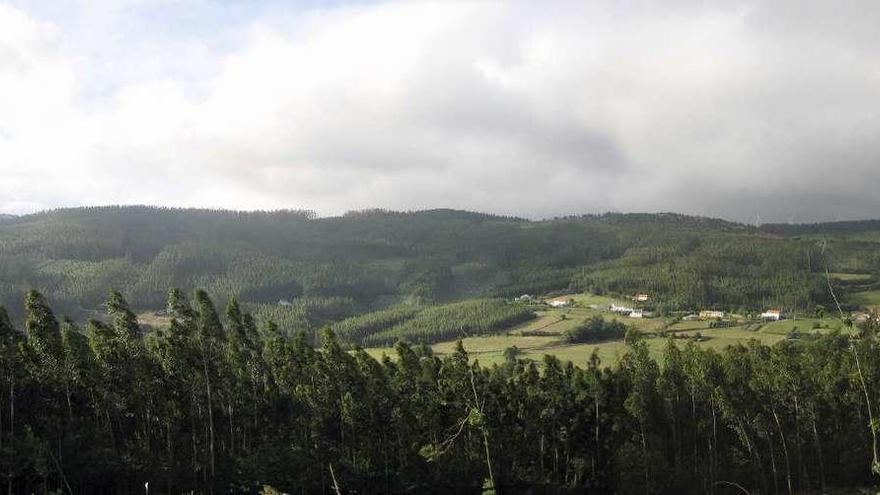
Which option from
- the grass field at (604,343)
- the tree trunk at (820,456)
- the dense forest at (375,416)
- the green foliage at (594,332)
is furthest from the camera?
the green foliage at (594,332)

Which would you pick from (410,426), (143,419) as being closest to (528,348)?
(410,426)

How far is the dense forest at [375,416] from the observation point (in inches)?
2082

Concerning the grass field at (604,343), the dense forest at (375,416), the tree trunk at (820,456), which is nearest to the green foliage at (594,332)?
the grass field at (604,343)

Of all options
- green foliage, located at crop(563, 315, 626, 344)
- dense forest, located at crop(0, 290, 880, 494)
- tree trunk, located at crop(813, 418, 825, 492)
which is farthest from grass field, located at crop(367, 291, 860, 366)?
tree trunk, located at crop(813, 418, 825, 492)

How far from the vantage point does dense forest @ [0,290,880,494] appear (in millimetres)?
52875

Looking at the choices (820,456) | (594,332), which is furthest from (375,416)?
(594,332)

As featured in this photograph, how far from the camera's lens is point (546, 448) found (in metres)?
68.9

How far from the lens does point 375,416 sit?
211 ft

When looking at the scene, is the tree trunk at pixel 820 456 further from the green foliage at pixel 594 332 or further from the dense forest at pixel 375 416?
the green foliage at pixel 594 332

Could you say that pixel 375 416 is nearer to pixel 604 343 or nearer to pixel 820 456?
pixel 820 456

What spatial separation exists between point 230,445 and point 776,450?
58736 millimetres

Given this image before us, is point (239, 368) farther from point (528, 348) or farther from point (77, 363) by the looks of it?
point (528, 348)

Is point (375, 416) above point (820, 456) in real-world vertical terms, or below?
above

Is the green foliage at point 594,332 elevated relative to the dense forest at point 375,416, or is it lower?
lower
